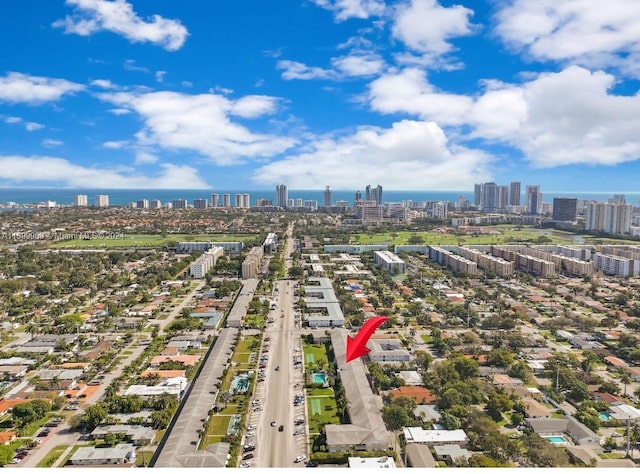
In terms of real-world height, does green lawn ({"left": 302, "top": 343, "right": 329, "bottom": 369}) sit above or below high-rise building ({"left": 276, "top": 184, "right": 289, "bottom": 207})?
below

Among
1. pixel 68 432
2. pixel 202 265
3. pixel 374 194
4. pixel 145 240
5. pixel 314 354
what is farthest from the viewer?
pixel 374 194

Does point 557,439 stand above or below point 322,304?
below

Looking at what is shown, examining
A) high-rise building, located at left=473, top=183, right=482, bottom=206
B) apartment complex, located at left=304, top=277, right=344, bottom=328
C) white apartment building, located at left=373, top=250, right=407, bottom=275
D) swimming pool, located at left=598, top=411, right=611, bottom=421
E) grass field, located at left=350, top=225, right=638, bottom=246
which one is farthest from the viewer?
high-rise building, located at left=473, top=183, right=482, bottom=206

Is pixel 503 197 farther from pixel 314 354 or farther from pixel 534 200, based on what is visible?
pixel 314 354

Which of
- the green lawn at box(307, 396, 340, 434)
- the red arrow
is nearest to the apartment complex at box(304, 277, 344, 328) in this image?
the green lawn at box(307, 396, 340, 434)

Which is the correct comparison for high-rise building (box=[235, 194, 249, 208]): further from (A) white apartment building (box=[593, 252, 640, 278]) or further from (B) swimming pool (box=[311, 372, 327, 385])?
(B) swimming pool (box=[311, 372, 327, 385])

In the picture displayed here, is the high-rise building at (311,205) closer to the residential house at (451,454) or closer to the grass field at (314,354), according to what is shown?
the grass field at (314,354)

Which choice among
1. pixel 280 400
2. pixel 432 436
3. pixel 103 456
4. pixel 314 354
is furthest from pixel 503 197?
pixel 103 456

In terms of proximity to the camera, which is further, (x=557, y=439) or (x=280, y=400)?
(x=280, y=400)
